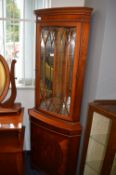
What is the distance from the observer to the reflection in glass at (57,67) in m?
1.46

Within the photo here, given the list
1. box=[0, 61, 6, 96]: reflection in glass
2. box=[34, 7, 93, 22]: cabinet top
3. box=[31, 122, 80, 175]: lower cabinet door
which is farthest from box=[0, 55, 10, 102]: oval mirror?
box=[34, 7, 93, 22]: cabinet top

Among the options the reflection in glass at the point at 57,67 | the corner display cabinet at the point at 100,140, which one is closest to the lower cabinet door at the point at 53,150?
the corner display cabinet at the point at 100,140

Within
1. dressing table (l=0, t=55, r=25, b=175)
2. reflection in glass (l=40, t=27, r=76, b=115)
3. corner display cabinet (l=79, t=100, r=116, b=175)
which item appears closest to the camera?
corner display cabinet (l=79, t=100, r=116, b=175)

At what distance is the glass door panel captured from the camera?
136cm

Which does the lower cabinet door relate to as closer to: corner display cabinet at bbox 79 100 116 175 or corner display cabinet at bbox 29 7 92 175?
corner display cabinet at bbox 29 7 92 175

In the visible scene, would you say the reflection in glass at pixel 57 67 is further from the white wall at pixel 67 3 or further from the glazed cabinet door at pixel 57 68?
the white wall at pixel 67 3

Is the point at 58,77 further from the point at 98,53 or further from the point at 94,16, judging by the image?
the point at 94,16

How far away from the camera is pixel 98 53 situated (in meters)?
1.37

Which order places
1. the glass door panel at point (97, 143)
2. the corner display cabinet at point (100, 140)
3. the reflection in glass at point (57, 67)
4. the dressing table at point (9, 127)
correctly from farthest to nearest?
the dressing table at point (9, 127) → the reflection in glass at point (57, 67) → the glass door panel at point (97, 143) → the corner display cabinet at point (100, 140)

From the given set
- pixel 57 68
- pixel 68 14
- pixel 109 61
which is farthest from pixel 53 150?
pixel 68 14

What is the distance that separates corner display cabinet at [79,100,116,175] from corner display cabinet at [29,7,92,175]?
0.43ft

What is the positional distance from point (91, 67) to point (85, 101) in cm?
34

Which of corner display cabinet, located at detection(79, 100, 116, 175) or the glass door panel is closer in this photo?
corner display cabinet, located at detection(79, 100, 116, 175)

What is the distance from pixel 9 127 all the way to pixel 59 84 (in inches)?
23.5
